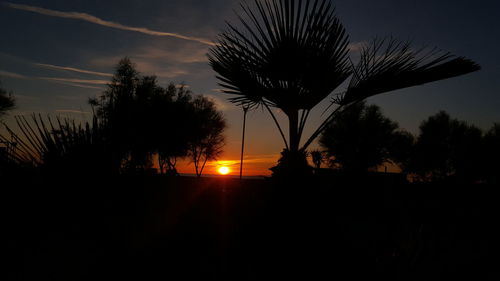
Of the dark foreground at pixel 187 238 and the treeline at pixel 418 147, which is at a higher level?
the treeline at pixel 418 147

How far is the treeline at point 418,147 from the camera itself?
3461cm

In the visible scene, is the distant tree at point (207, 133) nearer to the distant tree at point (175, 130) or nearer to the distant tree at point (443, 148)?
the distant tree at point (175, 130)

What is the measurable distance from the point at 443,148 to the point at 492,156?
6.41 meters

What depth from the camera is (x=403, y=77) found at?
288 cm

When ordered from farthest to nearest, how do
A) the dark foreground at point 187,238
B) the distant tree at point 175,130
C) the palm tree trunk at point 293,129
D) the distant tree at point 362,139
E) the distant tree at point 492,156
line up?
the distant tree at point 362,139, the distant tree at point 492,156, the distant tree at point 175,130, the palm tree trunk at point 293,129, the dark foreground at point 187,238

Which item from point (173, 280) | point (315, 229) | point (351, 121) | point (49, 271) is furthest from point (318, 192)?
point (351, 121)

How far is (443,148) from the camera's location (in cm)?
3916

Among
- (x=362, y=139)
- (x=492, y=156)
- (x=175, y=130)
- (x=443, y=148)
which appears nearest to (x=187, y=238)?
(x=175, y=130)

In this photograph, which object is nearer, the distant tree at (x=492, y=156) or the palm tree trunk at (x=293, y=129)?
the palm tree trunk at (x=293, y=129)

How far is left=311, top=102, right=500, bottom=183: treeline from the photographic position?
1363 inches

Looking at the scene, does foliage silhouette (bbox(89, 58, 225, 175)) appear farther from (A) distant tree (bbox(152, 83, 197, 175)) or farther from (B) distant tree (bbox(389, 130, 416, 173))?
(B) distant tree (bbox(389, 130, 416, 173))

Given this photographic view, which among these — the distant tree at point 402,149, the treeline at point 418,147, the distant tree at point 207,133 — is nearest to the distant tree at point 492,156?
the treeline at point 418,147

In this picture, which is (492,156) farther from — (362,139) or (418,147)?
(362,139)

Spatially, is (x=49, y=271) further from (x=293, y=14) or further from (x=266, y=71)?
(x=293, y=14)
